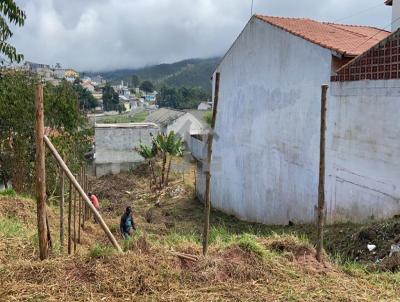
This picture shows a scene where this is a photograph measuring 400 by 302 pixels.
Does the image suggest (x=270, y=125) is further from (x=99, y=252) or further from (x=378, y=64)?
(x=99, y=252)

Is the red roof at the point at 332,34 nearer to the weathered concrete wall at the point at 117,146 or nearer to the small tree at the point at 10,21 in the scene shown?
the small tree at the point at 10,21

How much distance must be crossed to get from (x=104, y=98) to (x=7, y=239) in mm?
86569

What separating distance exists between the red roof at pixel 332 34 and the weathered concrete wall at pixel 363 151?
4.02ft

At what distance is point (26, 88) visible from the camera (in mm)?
14484

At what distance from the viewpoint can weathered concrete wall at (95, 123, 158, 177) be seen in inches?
1190

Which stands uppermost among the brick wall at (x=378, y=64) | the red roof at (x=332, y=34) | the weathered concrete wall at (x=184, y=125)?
the red roof at (x=332, y=34)

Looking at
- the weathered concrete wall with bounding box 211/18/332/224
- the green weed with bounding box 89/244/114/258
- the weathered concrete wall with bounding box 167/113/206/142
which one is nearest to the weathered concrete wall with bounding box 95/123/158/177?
the weathered concrete wall with bounding box 167/113/206/142

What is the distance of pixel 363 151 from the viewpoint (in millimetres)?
10273

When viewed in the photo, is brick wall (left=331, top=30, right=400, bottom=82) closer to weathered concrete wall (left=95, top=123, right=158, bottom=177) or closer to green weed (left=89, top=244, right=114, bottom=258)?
green weed (left=89, top=244, right=114, bottom=258)

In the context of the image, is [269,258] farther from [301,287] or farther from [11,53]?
[11,53]

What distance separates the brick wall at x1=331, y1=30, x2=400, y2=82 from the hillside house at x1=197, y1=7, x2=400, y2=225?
8.1 inches

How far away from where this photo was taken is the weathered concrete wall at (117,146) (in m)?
30.2

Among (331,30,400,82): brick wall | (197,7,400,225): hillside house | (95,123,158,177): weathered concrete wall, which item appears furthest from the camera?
(95,123,158,177): weathered concrete wall

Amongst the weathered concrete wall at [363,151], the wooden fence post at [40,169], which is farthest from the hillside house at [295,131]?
the wooden fence post at [40,169]
